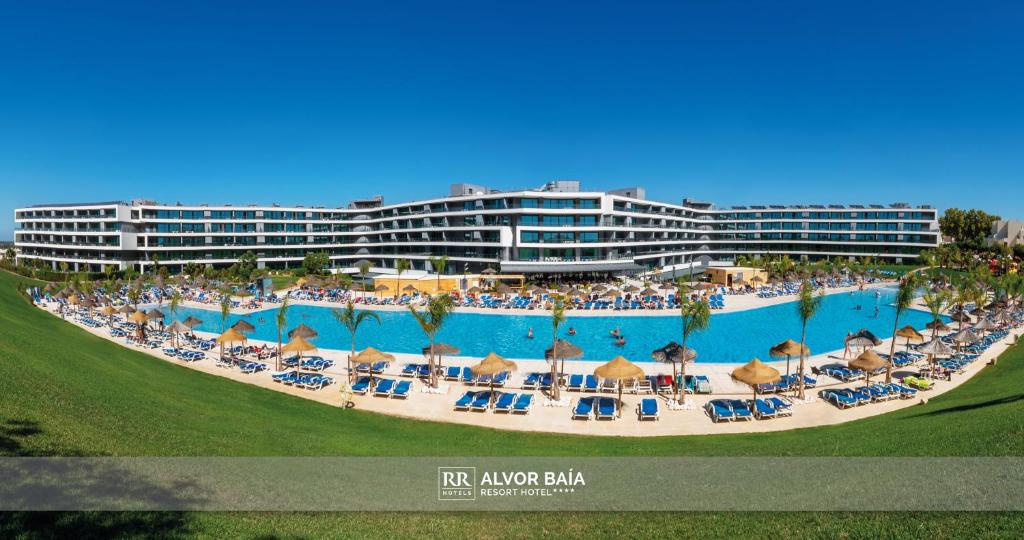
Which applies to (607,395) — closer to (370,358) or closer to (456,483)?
(370,358)

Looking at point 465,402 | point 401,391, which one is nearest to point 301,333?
point 401,391

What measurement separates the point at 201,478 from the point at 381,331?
2811cm

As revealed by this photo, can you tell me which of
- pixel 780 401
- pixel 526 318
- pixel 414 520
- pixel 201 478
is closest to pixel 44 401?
pixel 201 478

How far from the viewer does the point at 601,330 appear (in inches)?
1430

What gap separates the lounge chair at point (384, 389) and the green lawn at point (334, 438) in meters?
2.09

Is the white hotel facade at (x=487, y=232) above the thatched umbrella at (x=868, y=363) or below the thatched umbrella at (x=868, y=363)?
above

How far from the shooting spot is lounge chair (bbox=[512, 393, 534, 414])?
17875mm

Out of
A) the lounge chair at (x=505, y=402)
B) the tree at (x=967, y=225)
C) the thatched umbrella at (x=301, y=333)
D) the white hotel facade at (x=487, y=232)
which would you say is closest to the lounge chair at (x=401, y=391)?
the lounge chair at (x=505, y=402)

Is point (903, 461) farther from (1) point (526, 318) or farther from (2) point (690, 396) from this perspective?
(1) point (526, 318)

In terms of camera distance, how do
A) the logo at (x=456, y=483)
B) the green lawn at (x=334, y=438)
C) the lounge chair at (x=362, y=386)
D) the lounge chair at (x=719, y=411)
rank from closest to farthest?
the green lawn at (x=334, y=438) → the logo at (x=456, y=483) → the lounge chair at (x=719, y=411) → the lounge chair at (x=362, y=386)

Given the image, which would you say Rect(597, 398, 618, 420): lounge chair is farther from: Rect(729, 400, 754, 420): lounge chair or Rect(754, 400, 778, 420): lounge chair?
Rect(754, 400, 778, 420): lounge chair

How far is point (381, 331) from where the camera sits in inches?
1436

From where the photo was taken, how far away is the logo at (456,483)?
30.3ft

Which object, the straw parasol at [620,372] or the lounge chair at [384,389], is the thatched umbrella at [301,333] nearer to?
the lounge chair at [384,389]
